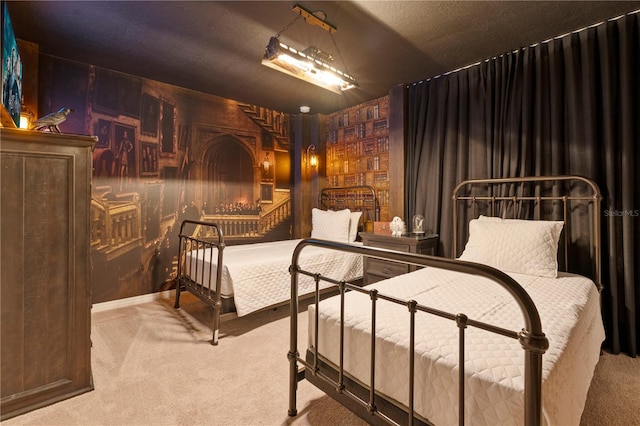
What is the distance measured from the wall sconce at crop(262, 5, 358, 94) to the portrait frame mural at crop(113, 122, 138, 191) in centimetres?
190

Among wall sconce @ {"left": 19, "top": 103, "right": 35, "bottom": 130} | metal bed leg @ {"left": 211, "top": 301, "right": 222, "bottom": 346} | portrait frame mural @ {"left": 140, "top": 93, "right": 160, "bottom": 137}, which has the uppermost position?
portrait frame mural @ {"left": 140, "top": 93, "right": 160, "bottom": 137}

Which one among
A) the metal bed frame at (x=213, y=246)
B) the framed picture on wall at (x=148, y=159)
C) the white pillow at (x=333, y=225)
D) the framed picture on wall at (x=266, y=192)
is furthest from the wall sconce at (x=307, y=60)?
the framed picture on wall at (x=266, y=192)

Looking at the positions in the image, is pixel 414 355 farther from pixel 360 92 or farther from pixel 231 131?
pixel 231 131

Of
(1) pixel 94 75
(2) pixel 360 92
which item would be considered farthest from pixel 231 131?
(2) pixel 360 92

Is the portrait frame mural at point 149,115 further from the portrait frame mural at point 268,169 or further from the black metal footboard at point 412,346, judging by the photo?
the black metal footboard at point 412,346

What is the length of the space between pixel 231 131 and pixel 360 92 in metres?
1.76

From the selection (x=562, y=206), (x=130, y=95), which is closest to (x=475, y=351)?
(x=562, y=206)

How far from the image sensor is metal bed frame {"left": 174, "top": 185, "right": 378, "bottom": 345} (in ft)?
7.93

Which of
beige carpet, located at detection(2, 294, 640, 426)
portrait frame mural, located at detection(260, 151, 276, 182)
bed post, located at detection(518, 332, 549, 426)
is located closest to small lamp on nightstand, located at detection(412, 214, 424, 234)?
beige carpet, located at detection(2, 294, 640, 426)

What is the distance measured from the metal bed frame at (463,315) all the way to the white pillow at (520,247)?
360mm

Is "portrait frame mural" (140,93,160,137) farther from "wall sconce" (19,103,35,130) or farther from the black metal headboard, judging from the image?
the black metal headboard

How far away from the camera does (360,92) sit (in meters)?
3.70

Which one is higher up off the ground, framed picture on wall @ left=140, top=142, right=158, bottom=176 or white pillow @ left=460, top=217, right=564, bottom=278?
framed picture on wall @ left=140, top=142, right=158, bottom=176

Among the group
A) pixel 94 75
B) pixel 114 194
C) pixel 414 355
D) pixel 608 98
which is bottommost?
pixel 414 355
